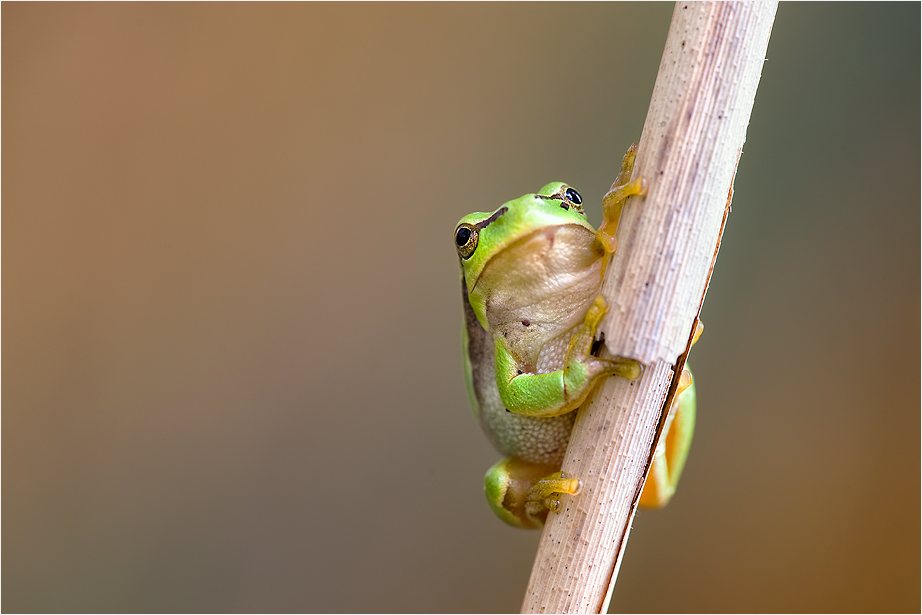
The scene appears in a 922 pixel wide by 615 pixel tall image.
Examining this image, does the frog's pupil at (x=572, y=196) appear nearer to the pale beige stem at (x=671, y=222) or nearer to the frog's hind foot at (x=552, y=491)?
the pale beige stem at (x=671, y=222)

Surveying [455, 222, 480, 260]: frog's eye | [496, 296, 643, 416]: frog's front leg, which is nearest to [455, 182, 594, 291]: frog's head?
[455, 222, 480, 260]: frog's eye

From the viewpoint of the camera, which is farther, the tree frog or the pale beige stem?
the tree frog

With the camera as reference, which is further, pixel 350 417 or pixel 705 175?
pixel 350 417

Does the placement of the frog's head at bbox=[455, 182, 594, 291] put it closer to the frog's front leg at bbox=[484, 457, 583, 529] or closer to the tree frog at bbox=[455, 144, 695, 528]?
the tree frog at bbox=[455, 144, 695, 528]

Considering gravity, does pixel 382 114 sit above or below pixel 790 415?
above

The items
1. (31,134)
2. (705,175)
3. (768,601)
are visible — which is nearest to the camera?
(705,175)

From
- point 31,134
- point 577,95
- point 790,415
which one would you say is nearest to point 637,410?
point 790,415

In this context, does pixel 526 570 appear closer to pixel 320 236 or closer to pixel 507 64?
pixel 320 236
